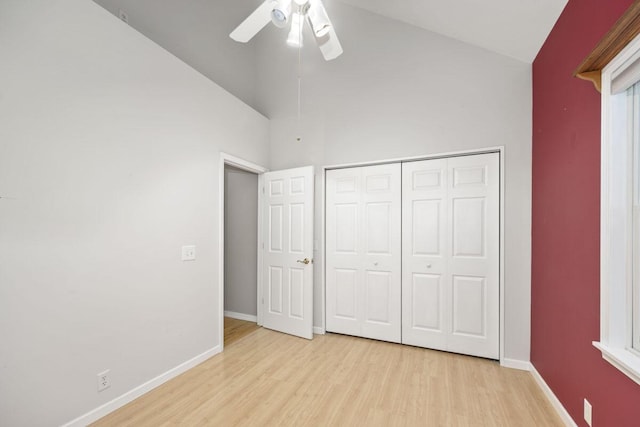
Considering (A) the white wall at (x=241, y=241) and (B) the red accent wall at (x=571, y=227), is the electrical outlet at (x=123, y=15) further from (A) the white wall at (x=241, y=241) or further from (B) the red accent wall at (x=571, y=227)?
(B) the red accent wall at (x=571, y=227)

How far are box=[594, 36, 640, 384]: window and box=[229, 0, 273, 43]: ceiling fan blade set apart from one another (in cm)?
182

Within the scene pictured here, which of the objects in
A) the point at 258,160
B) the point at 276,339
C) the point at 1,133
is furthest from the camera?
the point at 258,160

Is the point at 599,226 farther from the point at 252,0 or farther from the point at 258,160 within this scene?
the point at 252,0

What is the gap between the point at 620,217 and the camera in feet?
4.31

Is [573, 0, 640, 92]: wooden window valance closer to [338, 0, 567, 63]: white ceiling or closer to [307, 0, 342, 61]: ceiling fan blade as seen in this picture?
[338, 0, 567, 63]: white ceiling

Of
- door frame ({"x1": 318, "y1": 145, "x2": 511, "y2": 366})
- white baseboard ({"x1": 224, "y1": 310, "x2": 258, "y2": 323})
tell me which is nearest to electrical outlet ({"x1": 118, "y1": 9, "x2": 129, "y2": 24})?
door frame ({"x1": 318, "y1": 145, "x2": 511, "y2": 366})

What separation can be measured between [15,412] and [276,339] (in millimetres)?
2124

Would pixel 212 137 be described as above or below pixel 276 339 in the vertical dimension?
above

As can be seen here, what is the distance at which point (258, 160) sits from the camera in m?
3.52

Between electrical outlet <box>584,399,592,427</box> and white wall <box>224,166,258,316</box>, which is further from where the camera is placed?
white wall <box>224,166,258,316</box>

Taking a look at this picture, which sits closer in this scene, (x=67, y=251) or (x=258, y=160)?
(x=67, y=251)

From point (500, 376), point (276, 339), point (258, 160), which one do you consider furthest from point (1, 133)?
point (500, 376)

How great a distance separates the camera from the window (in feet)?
4.18

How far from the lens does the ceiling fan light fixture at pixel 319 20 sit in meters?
1.64
